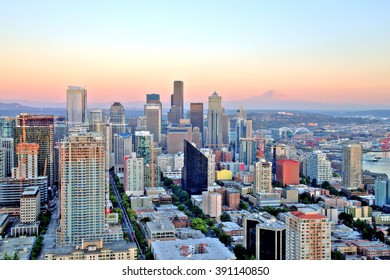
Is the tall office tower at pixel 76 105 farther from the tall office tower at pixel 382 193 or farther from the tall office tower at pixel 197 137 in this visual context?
the tall office tower at pixel 382 193

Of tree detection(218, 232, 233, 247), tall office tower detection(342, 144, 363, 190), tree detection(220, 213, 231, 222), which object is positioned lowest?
tree detection(220, 213, 231, 222)

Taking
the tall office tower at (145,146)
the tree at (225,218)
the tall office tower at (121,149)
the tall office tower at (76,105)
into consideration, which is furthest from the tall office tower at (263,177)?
the tall office tower at (76,105)

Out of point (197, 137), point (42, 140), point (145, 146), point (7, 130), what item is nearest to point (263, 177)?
point (197, 137)

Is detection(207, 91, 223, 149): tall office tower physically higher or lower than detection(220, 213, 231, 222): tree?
higher

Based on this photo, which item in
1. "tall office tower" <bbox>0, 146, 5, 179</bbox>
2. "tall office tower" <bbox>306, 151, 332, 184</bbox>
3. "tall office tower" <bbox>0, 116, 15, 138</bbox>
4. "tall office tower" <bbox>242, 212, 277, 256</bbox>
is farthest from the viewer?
Answer: "tall office tower" <bbox>306, 151, 332, 184</bbox>

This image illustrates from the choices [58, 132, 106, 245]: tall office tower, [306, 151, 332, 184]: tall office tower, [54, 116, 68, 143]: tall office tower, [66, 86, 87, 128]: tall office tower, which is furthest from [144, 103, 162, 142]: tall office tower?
[306, 151, 332, 184]: tall office tower

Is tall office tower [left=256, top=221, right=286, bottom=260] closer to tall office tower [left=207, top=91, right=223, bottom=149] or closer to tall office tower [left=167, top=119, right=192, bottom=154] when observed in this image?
tall office tower [left=207, top=91, right=223, bottom=149]
